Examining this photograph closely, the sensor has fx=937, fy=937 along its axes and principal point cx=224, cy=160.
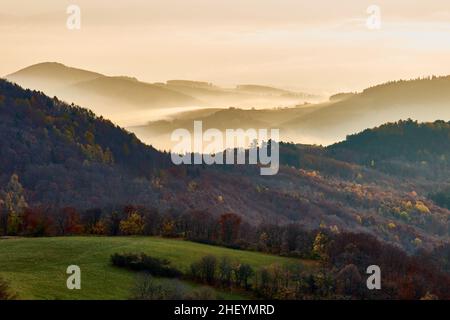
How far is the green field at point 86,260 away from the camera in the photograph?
96.9 meters

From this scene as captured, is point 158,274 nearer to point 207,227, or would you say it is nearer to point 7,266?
point 7,266

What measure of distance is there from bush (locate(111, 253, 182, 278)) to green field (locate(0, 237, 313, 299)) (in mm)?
1369

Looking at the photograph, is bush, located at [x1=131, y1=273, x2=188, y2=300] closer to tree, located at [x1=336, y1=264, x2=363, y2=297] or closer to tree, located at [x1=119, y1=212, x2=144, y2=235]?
tree, located at [x1=336, y1=264, x2=363, y2=297]

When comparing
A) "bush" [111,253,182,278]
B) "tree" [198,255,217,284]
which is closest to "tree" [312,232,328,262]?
"tree" [198,255,217,284]

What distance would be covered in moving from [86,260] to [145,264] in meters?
8.03

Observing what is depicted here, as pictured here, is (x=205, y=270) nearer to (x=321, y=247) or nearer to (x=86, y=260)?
(x=86, y=260)

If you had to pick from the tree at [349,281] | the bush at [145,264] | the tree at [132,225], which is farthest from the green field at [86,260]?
the tree at [349,281]

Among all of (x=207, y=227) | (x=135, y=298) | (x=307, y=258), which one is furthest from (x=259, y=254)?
(x=135, y=298)

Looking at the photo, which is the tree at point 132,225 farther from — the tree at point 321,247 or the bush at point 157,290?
the bush at point 157,290

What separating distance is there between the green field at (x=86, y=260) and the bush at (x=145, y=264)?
4.49 ft

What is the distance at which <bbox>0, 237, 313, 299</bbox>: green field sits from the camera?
96.9 metres

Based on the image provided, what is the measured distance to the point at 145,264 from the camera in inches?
4515
